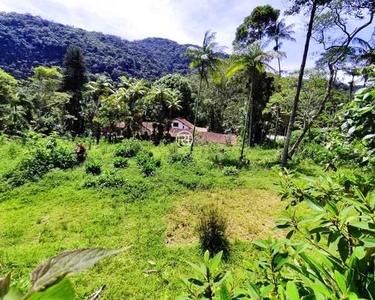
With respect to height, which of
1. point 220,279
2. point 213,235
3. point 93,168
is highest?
point 220,279

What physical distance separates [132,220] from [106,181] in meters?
2.66

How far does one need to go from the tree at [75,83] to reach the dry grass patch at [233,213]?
26781mm

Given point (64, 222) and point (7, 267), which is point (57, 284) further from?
point (64, 222)

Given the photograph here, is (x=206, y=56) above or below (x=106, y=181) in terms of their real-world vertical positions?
above

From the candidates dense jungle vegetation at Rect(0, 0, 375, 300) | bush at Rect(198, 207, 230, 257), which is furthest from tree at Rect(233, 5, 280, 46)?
bush at Rect(198, 207, 230, 257)

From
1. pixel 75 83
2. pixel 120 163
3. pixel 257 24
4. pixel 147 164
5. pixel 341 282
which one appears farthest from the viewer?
pixel 75 83

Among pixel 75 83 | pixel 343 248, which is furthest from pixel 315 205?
pixel 75 83

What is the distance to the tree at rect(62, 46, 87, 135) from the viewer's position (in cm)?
3192

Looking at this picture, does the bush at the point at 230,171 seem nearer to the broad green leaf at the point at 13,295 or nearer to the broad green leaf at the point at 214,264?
the broad green leaf at the point at 214,264

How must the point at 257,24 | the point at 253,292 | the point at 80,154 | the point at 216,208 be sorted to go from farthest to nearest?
1. the point at 257,24
2. the point at 80,154
3. the point at 216,208
4. the point at 253,292

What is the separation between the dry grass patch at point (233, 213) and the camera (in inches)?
248

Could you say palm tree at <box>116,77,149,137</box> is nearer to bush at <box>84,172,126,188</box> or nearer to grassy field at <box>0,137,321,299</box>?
grassy field at <box>0,137,321,299</box>

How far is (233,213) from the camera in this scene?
7.39m

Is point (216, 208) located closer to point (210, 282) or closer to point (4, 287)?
point (210, 282)
